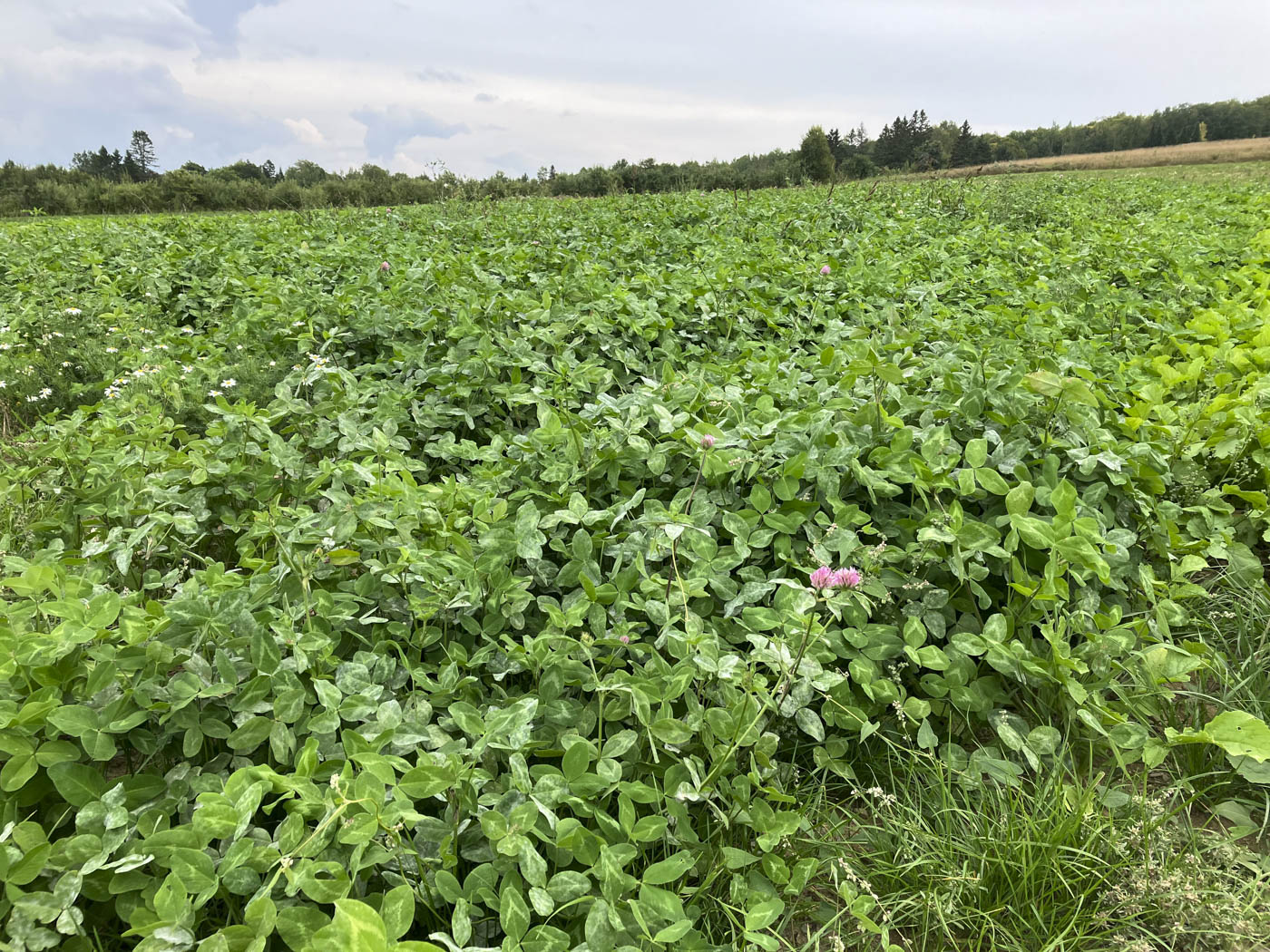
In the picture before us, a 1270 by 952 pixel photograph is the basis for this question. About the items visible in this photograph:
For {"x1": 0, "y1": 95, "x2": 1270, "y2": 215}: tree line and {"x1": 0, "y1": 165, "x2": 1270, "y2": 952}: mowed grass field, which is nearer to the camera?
{"x1": 0, "y1": 165, "x2": 1270, "y2": 952}: mowed grass field

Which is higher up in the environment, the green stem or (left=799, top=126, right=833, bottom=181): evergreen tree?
(left=799, top=126, right=833, bottom=181): evergreen tree

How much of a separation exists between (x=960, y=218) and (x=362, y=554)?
942cm

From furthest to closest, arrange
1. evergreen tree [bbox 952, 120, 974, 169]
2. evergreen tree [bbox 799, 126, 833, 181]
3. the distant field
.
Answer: evergreen tree [bbox 952, 120, 974, 169] < the distant field < evergreen tree [bbox 799, 126, 833, 181]

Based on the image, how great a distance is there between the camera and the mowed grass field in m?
1.37

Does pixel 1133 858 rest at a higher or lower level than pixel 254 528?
lower

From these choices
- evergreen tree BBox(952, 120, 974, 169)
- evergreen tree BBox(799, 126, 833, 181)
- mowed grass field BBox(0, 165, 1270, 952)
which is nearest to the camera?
mowed grass field BBox(0, 165, 1270, 952)

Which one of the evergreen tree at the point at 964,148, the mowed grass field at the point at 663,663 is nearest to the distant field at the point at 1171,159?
the evergreen tree at the point at 964,148

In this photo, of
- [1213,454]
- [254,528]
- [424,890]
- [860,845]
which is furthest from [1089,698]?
[254,528]

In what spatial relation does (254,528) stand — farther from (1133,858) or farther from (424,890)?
(1133,858)

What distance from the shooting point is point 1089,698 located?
1.83 meters

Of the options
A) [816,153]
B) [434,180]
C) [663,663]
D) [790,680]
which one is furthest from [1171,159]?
[663,663]

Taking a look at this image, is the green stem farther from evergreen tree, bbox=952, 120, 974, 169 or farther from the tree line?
evergreen tree, bbox=952, 120, 974, 169

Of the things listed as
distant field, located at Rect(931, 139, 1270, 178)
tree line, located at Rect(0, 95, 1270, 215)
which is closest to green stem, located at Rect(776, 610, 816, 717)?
tree line, located at Rect(0, 95, 1270, 215)

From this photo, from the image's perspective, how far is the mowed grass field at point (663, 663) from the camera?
137 cm
